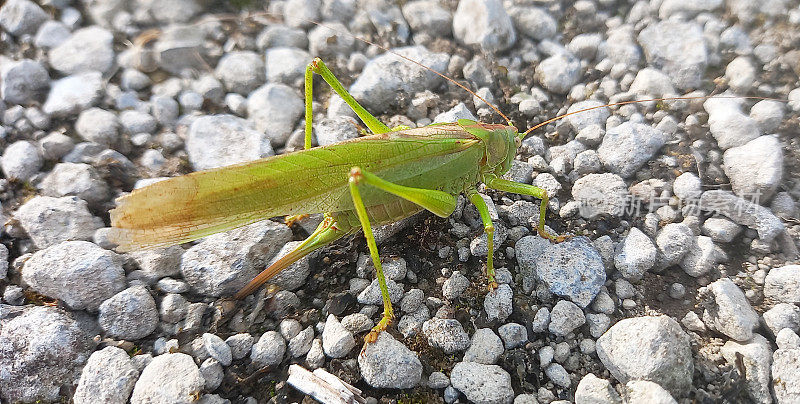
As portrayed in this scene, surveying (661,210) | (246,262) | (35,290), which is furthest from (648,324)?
(35,290)

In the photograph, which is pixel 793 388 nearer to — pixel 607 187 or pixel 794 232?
pixel 794 232

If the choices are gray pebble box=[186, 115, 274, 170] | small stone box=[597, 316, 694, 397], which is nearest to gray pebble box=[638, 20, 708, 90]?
small stone box=[597, 316, 694, 397]

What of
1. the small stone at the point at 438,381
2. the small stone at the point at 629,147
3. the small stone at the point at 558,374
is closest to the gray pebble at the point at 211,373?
the small stone at the point at 438,381

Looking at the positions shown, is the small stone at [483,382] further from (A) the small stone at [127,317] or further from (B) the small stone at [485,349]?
(A) the small stone at [127,317]

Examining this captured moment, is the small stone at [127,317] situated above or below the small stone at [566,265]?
above

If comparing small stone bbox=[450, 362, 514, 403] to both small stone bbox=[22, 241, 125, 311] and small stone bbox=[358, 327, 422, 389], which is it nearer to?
small stone bbox=[358, 327, 422, 389]

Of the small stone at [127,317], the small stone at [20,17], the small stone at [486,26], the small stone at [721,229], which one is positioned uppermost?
the small stone at [20,17]

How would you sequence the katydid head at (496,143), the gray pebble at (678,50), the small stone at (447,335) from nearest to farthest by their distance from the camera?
the small stone at (447,335), the katydid head at (496,143), the gray pebble at (678,50)

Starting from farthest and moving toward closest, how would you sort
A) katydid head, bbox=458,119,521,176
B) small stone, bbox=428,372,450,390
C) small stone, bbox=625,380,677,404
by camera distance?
katydid head, bbox=458,119,521,176 < small stone, bbox=428,372,450,390 < small stone, bbox=625,380,677,404
